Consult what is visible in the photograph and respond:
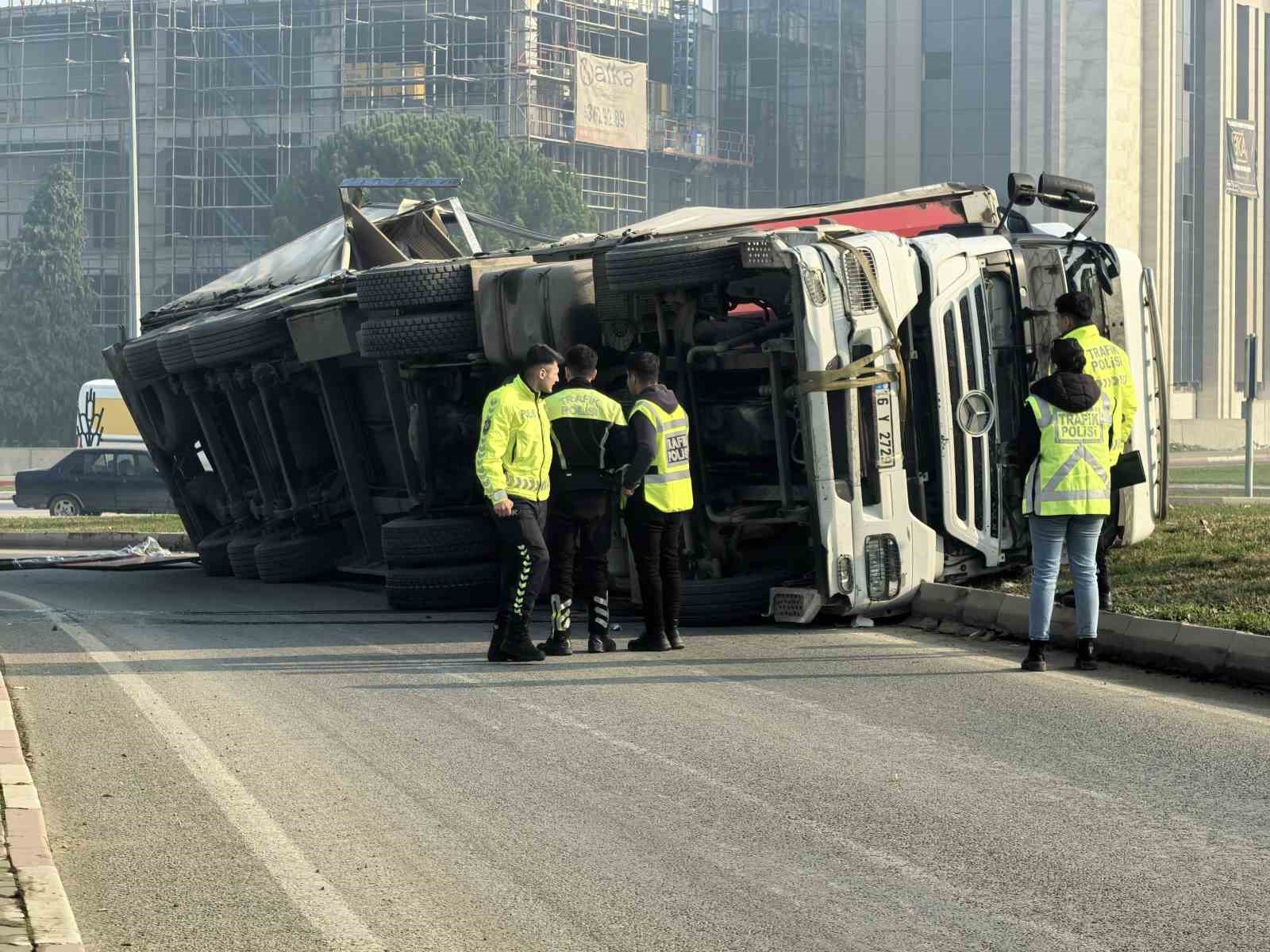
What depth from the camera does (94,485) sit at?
37156 mm

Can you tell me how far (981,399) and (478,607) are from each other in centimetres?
367

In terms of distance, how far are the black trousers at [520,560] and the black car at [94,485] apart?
2845 centimetres

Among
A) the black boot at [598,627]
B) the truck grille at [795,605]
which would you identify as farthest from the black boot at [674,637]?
the truck grille at [795,605]

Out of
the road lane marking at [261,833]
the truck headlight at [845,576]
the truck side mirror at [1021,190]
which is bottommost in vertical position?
the road lane marking at [261,833]

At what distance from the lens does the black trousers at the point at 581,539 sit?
1011 centimetres

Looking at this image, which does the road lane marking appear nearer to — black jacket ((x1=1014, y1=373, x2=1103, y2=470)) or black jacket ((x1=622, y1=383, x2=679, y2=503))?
black jacket ((x1=622, y1=383, x2=679, y2=503))

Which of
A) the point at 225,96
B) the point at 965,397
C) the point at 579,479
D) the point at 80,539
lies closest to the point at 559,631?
the point at 579,479

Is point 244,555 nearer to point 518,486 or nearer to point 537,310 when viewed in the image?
point 537,310

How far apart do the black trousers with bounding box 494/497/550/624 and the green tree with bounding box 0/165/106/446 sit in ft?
191

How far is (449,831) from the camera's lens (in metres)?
5.90

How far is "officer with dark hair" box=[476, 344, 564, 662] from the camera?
9.70 meters

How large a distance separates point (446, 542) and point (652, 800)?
20.6 ft

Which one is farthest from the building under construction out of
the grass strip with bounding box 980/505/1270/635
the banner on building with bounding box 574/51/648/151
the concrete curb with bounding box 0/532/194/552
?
the grass strip with bounding box 980/505/1270/635

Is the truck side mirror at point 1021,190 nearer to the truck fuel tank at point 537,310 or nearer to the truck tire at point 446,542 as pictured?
the truck fuel tank at point 537,310
